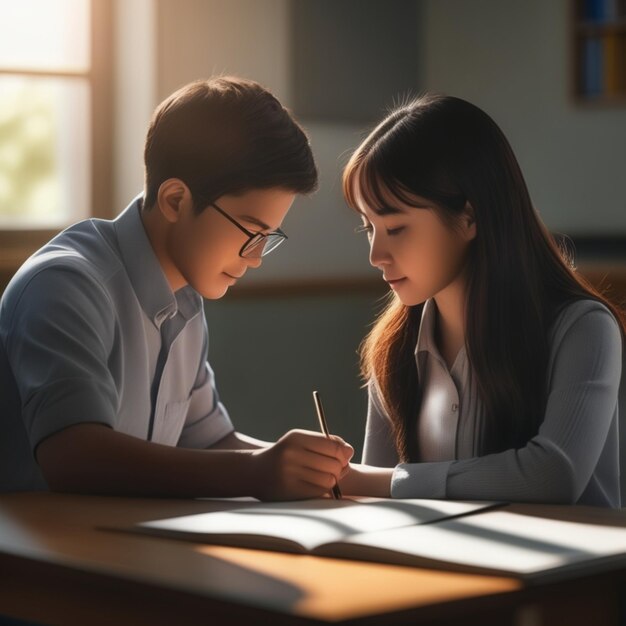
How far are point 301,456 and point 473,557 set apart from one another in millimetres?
442

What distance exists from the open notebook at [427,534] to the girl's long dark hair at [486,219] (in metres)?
0.33

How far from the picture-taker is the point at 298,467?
5.06 feet

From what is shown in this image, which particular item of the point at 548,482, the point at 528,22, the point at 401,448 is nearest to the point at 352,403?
the point at 528,22

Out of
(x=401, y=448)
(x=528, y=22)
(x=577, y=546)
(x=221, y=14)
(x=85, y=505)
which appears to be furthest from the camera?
(x=528, y=22)

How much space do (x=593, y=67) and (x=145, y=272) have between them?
4450 millimetres

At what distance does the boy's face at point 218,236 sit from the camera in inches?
73.0

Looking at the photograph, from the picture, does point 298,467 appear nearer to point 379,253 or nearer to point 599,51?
point 379,253

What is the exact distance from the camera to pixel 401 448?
1.89 m

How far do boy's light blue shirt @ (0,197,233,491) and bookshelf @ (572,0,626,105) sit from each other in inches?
166

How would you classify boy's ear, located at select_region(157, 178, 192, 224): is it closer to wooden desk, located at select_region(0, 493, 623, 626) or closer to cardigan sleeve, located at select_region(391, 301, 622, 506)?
cardigan sleeve, located at select_region(391, 301, 622, 506)

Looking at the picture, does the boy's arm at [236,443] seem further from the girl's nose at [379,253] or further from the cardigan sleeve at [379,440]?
the girl's nose at [379,253]

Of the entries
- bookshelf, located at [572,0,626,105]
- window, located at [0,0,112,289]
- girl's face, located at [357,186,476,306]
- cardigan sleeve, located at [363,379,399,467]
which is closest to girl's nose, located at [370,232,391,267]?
girl's face, located at [357,186,476,306]

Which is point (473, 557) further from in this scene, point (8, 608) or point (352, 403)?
point (352, 403)

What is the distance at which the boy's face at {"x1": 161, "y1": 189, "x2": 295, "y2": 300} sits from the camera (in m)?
1.86
